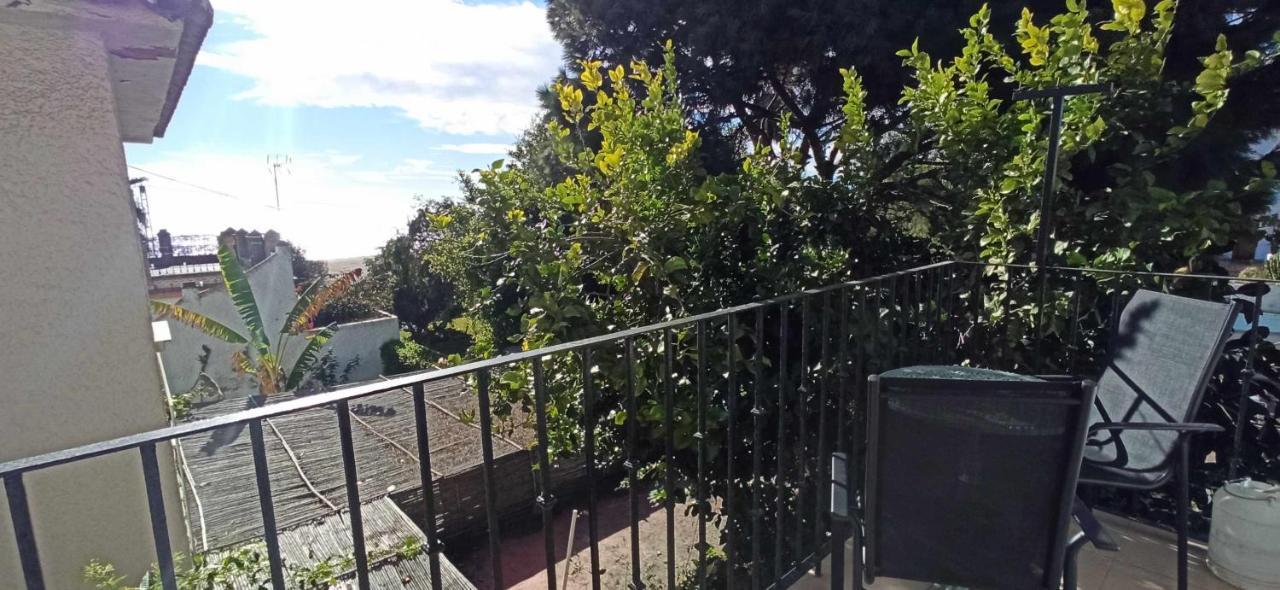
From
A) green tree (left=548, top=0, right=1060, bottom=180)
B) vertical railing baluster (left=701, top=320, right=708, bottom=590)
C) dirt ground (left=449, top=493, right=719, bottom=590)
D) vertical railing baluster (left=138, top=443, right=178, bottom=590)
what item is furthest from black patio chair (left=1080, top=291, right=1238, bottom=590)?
dirt ground (left=449, top=493, right=719, bottom=590)

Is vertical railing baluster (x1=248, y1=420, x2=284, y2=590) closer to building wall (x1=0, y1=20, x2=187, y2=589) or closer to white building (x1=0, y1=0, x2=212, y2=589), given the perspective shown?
white building (x1=0, y1=0, x2=212, y2=589)

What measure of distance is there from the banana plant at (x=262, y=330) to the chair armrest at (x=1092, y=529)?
10791 mm

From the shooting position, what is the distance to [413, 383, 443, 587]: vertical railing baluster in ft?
3.51

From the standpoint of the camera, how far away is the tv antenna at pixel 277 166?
22.3 metres

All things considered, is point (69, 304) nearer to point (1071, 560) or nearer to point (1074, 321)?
point (1071, 560)

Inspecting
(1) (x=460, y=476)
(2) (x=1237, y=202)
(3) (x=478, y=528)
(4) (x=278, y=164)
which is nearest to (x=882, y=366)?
(2) (x=1237, y=202)

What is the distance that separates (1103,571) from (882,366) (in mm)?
1096

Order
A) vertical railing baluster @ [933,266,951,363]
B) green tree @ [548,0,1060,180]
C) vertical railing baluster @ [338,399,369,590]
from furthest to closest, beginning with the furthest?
1. green tree @ [548,0,1060,180]
2. vertical railing baluster @ [933,266,951,363]
3. vertical railing baluster @ [338,399,369,590]

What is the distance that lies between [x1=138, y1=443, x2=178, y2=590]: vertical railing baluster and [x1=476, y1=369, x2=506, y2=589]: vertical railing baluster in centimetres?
46

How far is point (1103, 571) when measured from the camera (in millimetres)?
2320

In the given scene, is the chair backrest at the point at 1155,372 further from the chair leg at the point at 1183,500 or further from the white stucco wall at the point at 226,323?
the white stucco wall at the point at 226,323

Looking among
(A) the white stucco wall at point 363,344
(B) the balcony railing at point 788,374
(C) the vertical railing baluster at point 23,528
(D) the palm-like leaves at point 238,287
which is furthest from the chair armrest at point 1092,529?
(A) the white stucco wall at point 363,344

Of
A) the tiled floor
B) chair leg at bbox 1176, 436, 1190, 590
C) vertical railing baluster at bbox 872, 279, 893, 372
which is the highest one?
vertical railing baluster at bbox 872, 279, 893, 372

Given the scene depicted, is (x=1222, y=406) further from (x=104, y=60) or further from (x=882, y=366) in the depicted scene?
(x=104, y=60)
